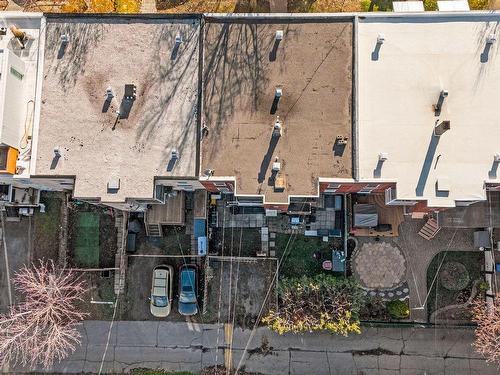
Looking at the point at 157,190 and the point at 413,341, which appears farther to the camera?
the point at 413,341

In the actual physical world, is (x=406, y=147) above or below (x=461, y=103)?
below

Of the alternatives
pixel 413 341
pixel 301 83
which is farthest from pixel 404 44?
pixel 413 341

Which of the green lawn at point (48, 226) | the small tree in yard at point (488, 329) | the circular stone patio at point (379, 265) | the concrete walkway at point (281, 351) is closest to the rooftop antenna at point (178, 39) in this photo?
the green lawn at point (48, 226)

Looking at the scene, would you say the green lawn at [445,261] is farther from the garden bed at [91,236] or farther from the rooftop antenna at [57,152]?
the rooftop antenna at [57,152]

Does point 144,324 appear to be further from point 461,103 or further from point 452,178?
point 461,103

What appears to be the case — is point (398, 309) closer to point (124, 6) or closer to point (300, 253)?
point (300, 253)

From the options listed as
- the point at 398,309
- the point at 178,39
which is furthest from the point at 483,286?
the point at 178,39
